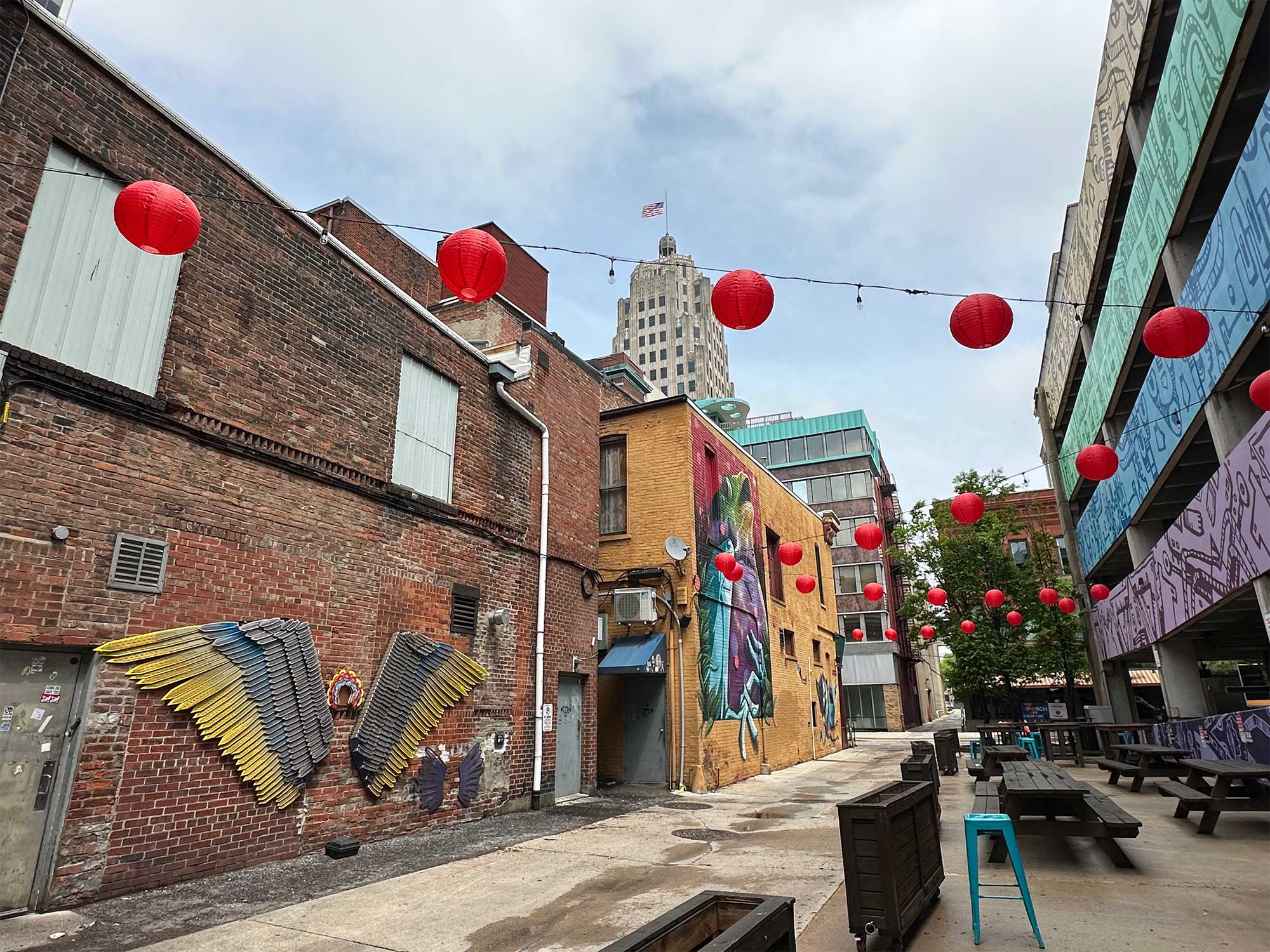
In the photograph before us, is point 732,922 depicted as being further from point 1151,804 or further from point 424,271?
point 424,271

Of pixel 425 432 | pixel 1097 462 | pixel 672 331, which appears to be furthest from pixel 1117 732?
pixel 672 331

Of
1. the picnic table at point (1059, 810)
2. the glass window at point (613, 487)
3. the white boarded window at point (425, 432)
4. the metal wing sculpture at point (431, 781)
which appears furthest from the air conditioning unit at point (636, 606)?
the picnic table at point (1059, 810)

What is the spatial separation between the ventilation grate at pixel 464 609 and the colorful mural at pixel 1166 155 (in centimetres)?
1174

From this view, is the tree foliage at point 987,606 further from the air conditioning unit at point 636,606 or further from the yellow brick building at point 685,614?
the air conditioning unit at point 636,606

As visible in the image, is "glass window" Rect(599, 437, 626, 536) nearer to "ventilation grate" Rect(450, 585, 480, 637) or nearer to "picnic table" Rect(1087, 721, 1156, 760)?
"ventilation grate" Rect(450, 585, 480, 637)

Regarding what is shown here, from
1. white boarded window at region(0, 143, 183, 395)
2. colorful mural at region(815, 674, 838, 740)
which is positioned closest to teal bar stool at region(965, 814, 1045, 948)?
white boarded window at region(0, 143, 183, 395)

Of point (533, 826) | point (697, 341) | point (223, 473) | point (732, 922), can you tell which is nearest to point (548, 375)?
point (223, 473)

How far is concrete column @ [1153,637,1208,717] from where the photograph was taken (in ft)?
45.7

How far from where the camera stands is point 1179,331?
22.7 feet

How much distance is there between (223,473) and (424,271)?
Answer: 9401 mm

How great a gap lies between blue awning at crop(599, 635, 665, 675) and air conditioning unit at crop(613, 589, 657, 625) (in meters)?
0.45

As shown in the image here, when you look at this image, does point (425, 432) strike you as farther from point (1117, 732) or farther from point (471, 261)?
point (1117, 732)

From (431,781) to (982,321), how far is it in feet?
26.8

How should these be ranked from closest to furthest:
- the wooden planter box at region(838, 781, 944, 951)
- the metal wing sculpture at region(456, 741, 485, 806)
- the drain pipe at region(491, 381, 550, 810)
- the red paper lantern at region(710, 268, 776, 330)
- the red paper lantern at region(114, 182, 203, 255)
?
the wooden planter box at region(838, 781, 944, 951)
the red paper lantern at region(114, 182, 203, 255)
the red paper lantern at region(710, 268, 776, 330)
the metal wing sculpture at region(456, 741, 485, 806)
the drain pipe at region(491, 381, 550, 810)
